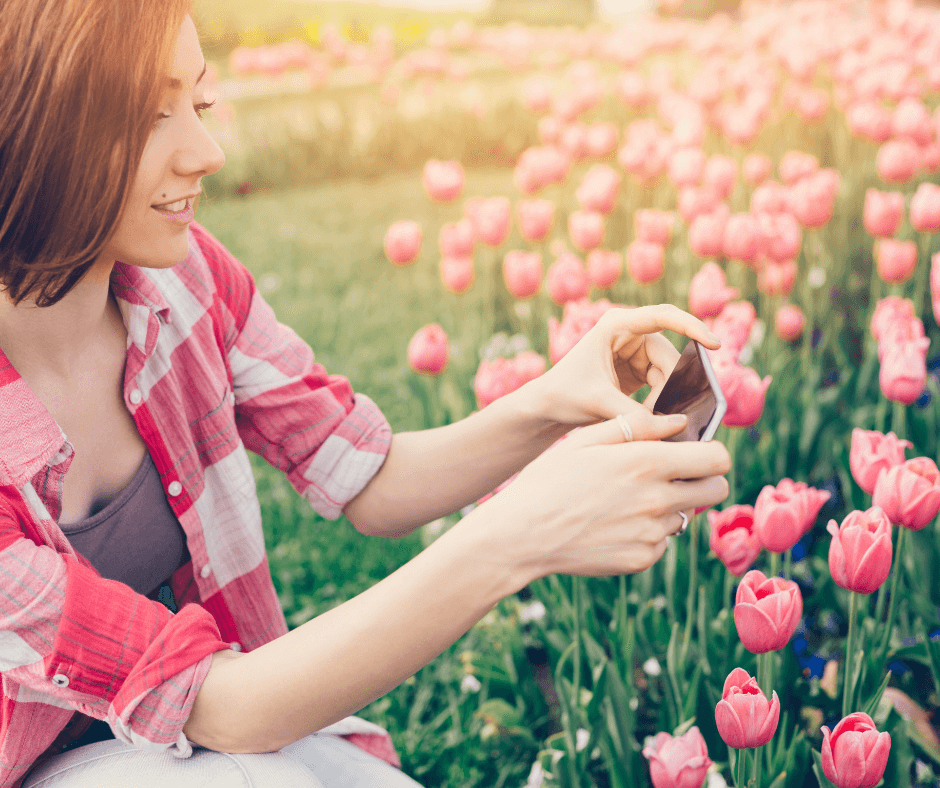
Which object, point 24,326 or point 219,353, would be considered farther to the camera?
point 219,353

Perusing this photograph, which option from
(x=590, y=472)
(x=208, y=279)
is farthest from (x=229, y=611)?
(x=590, y=472)

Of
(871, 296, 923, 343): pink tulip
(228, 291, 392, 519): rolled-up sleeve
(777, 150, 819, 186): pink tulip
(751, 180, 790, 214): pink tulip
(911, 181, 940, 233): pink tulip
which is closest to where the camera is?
(228, 291, 392, 519): rolled-up sleeve

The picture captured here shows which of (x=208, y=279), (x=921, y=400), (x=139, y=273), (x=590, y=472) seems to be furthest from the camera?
(x=921, y=400)

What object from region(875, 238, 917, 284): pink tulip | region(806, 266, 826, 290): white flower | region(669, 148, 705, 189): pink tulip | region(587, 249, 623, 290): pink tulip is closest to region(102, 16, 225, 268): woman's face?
region(587, 249, 623, 290): pink tulip

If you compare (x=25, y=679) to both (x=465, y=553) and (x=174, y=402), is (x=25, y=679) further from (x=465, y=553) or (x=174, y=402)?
(x=465, y=553)

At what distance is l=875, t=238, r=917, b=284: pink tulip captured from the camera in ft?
6.98

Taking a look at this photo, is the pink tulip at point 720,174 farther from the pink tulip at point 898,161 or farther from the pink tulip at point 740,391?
the pink tulip at point 740,391

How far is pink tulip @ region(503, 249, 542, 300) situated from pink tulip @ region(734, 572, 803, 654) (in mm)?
1342

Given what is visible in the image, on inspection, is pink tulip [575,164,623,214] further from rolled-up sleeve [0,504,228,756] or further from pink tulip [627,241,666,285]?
rolled-up sleeve [0,504,228,756]

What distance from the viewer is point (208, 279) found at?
1434mm

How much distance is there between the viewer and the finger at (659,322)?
1045 mm

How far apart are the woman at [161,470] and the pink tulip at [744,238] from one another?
1051 millimetres

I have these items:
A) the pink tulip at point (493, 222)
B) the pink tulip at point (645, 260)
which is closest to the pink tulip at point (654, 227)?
the pink tulip at point (645, 260)

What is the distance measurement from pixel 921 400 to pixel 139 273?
2.04 m
